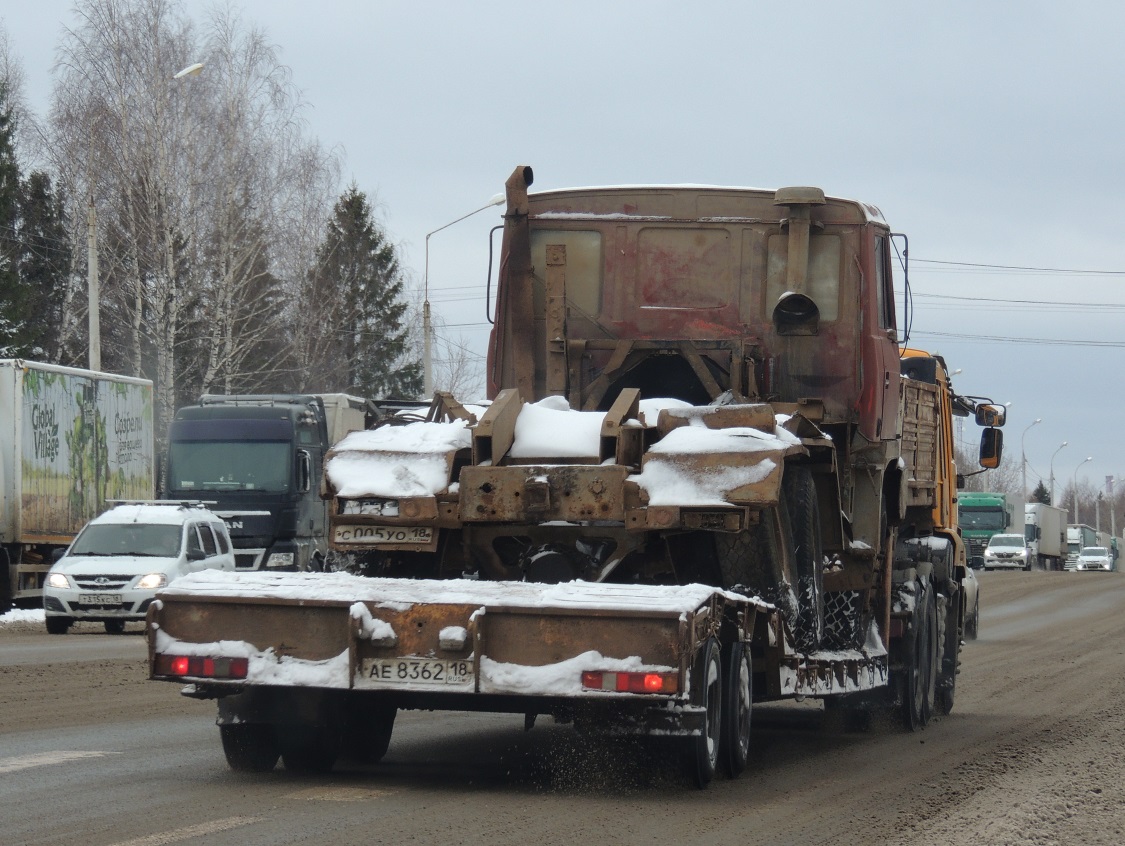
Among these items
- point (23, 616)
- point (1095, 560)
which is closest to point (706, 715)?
point (23, 616)

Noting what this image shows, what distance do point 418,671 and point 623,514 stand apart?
1.35m

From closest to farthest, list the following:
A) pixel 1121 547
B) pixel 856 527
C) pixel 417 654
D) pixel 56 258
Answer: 1. pixel 417 654
2. pixel 856 527
3. pixel 56 258
4. pixel 1121 547

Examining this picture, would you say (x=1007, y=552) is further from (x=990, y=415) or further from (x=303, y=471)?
(x=990, y=415)

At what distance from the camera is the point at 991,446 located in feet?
55.2

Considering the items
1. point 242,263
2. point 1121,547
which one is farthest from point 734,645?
point 1121,547

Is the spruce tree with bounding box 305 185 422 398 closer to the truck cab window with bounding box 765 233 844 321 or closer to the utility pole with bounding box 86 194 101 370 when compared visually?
the utility pole with bounding box 86 194 101 370

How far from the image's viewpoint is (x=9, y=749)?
10742 millimetres

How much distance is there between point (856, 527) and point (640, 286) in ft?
7.37

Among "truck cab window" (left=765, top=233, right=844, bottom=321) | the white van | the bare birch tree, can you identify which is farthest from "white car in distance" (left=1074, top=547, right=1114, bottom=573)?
"truck cab window" (left=765, top=233, right=844, bottom=321)

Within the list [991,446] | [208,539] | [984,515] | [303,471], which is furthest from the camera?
[984,515]

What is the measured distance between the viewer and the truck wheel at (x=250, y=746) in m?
9.52

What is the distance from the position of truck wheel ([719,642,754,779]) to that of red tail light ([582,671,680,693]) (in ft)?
3.76

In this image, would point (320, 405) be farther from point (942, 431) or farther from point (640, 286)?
point (640, 286)

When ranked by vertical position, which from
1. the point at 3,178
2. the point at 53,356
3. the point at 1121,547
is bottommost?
the point at 1121,547
